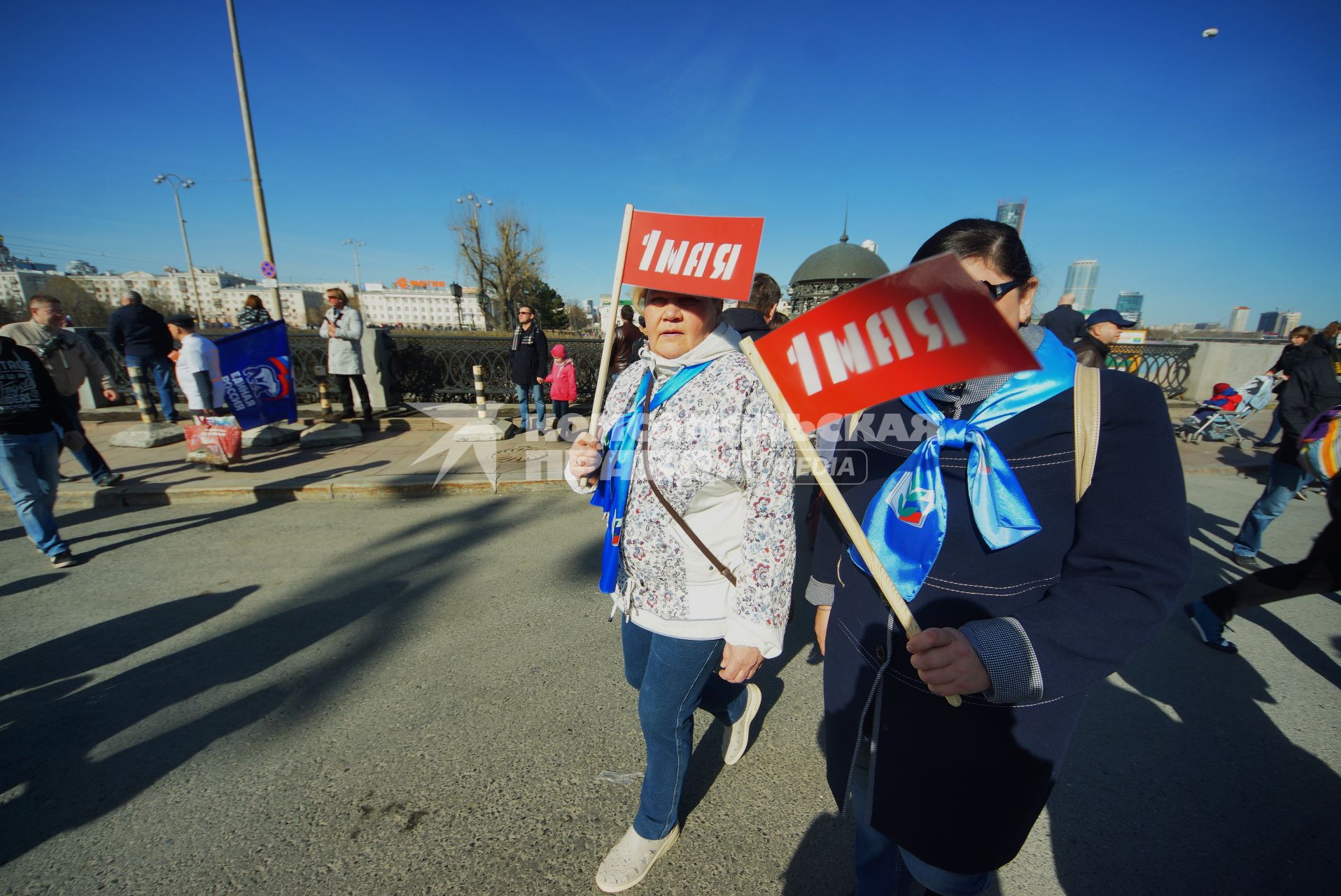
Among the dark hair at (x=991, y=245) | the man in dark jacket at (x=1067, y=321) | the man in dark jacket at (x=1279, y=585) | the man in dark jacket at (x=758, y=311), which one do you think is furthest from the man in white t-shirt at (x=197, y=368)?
the man in dark jacket at (x=1067, y=321)

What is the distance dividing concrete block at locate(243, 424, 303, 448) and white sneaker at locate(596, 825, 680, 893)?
7909 millimetres

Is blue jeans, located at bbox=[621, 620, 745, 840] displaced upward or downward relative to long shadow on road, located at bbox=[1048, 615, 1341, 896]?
upward

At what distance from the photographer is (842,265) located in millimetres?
13359

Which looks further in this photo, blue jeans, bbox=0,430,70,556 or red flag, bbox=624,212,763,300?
blue jeans, bbox=0,430,70,556

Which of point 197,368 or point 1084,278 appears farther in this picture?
point 1084,278

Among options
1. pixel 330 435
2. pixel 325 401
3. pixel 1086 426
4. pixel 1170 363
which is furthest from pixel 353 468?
pixel 1170 363

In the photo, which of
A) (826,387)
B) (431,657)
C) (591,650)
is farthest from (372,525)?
(826,387)

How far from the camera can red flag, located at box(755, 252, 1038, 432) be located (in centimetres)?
90

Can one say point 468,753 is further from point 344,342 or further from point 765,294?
point 344,342

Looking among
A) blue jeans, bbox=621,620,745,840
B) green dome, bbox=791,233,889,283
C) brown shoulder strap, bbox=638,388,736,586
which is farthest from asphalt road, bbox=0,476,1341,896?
green dome, bbox=791,233,889,283

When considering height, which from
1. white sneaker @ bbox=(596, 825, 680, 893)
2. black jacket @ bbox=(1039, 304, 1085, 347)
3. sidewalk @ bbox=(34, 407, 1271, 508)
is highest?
black jacket @ bbox=(1039, 304, 1085, 347)

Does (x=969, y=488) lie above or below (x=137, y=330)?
below

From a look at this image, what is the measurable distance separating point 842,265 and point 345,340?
438 inches

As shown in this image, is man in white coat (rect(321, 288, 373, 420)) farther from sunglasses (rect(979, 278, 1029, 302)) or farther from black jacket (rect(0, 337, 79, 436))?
sunglasses (rect(979, 278, 1029, 302))
